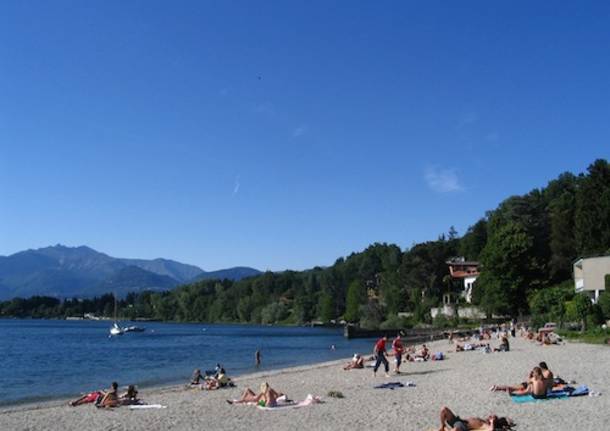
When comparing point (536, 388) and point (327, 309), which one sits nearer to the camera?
point (536, 388)

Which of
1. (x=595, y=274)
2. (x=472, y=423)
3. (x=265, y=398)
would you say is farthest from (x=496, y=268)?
(x=472, y=423)

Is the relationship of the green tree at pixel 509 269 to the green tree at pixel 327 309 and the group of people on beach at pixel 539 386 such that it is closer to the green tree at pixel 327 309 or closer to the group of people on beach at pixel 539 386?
the group of people on beach at pixel 539 386

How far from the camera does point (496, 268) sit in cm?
7088

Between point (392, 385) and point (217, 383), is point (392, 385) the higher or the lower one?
the higher one

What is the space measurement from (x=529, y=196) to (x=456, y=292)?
21.6 m

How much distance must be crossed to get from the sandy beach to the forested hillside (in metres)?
22.1

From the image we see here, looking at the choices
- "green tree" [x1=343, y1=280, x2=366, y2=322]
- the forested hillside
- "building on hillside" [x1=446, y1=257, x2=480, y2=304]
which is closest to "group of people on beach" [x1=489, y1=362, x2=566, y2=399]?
the forested hillside

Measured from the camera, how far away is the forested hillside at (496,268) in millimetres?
66500

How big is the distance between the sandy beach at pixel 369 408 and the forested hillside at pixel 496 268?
22.1 metres

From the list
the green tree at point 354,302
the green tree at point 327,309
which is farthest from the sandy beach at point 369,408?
the green tree at point 327,309

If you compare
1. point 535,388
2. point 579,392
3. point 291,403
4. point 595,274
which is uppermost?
point 595,274

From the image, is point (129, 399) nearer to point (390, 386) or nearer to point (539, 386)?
point (390, 386)

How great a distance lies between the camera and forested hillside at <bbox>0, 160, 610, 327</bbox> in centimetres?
6650

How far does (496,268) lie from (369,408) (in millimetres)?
57592
